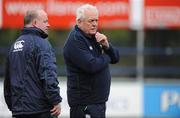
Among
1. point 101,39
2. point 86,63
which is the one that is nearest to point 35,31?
point 86,63

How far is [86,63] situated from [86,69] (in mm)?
60

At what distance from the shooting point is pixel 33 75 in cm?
731

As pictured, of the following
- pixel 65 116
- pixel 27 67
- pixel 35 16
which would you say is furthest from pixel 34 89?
pixel 65 116

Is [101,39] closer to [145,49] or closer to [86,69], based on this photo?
[86,69]

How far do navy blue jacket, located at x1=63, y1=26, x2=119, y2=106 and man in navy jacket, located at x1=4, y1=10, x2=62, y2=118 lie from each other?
0.43 m

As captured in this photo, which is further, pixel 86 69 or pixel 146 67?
pixel 146 67

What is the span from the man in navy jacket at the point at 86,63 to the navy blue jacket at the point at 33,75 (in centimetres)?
44

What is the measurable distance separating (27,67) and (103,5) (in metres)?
6.58

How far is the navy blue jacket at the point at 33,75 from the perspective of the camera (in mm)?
7230

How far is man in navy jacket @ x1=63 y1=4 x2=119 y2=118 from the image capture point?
305 inches

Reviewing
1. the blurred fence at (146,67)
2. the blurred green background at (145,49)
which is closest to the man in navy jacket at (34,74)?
the blurred green background at (145,49)

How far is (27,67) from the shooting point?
24.0 ft

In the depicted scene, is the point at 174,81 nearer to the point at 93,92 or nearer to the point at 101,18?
the point at 101,18

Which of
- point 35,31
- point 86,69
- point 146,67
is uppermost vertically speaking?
point 35,31
